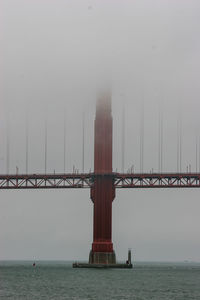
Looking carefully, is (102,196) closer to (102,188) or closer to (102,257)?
(102,188)

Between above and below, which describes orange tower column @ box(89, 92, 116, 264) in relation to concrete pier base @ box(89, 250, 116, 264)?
above

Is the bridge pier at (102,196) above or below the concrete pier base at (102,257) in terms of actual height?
above

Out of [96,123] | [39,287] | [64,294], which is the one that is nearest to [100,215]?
[96,123]

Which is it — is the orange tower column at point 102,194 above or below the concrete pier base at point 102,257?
above

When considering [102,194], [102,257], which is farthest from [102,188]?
[102,257]

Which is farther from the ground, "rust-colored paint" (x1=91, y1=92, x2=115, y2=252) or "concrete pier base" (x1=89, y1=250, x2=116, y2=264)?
"rust-colored paint" (x1=91, y1=92, x2=115, y2=252)

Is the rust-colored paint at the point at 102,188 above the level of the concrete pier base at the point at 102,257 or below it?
above

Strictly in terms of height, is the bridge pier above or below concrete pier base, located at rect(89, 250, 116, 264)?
above

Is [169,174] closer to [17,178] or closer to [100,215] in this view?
[100,215]
